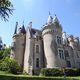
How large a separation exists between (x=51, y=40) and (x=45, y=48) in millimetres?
2383

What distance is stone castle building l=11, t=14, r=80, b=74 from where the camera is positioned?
34906mm

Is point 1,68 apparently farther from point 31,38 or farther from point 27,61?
point 31,38

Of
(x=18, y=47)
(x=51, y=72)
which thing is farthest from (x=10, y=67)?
(x=51, y=72)

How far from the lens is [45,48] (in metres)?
36.2

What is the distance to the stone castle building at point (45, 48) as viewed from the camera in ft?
115

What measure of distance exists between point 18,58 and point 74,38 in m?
16.5

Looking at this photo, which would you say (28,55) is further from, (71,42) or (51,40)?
(71,42)

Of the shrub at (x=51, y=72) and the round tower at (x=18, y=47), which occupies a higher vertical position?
the round tower at (x=18, y=47)

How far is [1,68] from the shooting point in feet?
A: 109

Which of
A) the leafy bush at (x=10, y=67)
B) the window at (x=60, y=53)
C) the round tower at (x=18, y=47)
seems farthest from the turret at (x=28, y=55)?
the window at (x=60, y=53)

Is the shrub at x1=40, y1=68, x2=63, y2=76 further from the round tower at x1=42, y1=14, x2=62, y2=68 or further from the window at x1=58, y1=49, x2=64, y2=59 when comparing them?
the window at x1=58, y1=49, x2=64, y2=59

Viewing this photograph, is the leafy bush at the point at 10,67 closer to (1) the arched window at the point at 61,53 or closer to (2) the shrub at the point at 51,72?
(2) the shrub at the point at 51,72

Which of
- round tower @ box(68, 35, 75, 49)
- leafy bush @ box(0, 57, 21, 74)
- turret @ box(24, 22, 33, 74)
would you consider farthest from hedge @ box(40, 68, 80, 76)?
round tower @ box(68, 35, 75, 49)

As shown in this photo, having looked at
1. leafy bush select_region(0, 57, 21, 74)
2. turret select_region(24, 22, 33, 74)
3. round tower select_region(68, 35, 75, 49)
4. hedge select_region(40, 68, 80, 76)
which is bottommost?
hedge select_region(40, 68, 80, 76)
